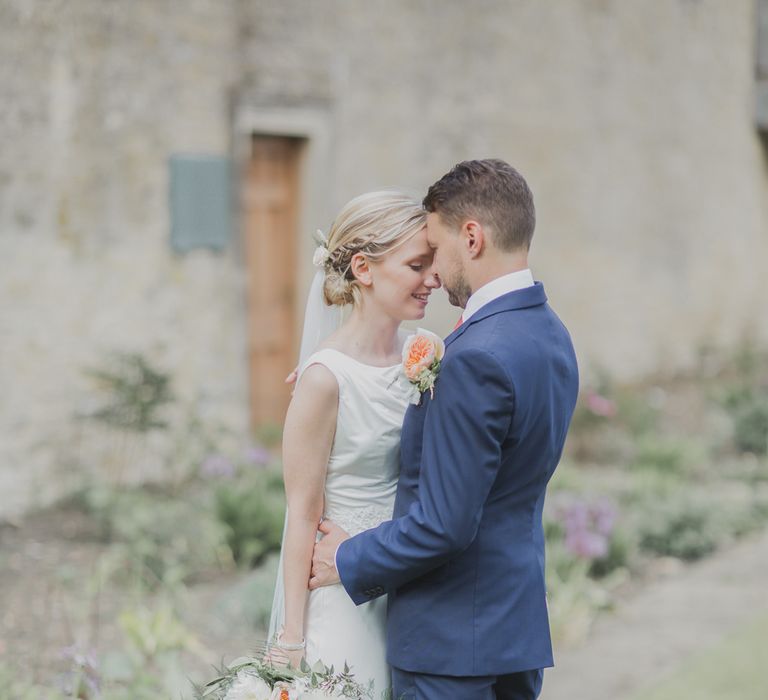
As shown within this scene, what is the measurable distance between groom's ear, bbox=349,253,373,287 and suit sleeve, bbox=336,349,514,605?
37 cm

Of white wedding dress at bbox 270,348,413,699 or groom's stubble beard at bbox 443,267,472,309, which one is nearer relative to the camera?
groom's stubble beard at bbox 443,267,472,309

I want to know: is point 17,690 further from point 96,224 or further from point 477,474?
point 96,224

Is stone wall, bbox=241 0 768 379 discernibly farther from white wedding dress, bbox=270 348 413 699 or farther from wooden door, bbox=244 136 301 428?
white wedding dress, bbox=270 348 413 699

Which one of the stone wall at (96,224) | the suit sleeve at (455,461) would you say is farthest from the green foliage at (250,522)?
the suit sleeve at (455,461)

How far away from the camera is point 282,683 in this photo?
2.42 metres

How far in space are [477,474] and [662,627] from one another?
11.6 feet

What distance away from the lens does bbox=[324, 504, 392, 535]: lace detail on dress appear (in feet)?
8.57

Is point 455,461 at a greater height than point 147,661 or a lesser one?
greater

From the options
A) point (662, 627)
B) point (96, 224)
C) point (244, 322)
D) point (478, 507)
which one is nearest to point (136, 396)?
point (96, 224)

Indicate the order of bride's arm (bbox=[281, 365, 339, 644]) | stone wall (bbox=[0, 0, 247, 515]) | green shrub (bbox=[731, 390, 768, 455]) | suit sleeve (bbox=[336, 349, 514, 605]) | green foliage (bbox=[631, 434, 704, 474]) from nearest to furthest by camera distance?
suit sleeve (bbox=[336, 349, 514, 605]), bride's arm (bbox=[281, 365, 339, 644]), stone wall (bbox=[0, 0, 247, 515]), green foliage (bbox=[631, 434, 704, 474]), green shrub (bbox=[731, 390, 768, 455])

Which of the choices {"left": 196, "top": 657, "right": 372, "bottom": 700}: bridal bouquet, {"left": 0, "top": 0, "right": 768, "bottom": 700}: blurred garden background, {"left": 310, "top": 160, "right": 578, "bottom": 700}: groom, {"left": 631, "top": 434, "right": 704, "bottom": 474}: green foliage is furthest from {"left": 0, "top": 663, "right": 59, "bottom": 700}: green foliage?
{"left": 631, "top": 434, "right": 704, "bottom": 474}: green foliage

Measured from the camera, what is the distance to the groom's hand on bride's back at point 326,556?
2.54 meters

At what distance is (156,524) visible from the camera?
610 cm

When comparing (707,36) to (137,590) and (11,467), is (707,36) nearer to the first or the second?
(11,467)
